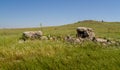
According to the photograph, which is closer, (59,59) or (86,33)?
(59,59)

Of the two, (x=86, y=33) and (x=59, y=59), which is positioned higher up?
(x=59, y=59)

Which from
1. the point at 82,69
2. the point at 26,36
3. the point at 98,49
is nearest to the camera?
the point at 82,69

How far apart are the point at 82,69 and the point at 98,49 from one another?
2717mm

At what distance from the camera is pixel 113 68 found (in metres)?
11.0

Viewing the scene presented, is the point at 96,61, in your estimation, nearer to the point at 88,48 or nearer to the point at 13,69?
the point at 88,48

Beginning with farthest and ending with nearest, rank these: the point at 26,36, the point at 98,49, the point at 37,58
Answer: the point at 26,36 → the point at 98,49 → the point at 37,58

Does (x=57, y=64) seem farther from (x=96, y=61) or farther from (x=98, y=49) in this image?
(x=98, y=49)

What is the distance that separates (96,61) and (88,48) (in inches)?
79.0

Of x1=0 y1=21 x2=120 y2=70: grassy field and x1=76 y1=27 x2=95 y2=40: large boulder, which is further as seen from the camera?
x1=76 y1=27 x2=95 y2=40: large boulder

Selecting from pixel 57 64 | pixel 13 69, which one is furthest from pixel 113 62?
pixel 13 69

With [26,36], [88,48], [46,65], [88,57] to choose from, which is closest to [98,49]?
[88,48]

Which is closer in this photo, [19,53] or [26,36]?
[19,53]

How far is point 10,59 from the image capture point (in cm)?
1212

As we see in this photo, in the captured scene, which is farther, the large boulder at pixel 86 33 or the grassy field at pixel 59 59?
the large boulder at pixel 86 33
